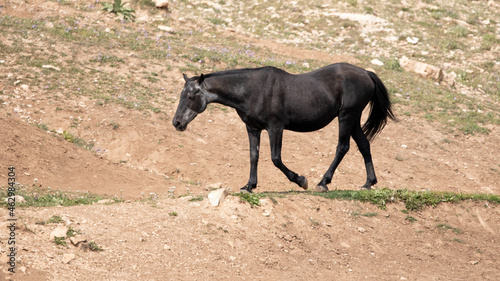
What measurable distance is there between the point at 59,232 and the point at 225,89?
12.3ft

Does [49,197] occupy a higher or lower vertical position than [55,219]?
lower

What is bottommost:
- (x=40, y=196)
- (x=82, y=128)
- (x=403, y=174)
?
(x=403, y=174)

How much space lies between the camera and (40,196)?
9.99m

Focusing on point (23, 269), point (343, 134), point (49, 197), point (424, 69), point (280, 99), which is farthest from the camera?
point (424, 69)

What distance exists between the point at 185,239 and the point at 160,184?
4.25 m

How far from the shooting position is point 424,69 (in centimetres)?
2041

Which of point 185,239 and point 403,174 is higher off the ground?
point 185,239

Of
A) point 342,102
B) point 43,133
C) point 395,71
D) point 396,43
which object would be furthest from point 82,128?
point 396,43

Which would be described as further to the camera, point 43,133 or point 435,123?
point 435,123

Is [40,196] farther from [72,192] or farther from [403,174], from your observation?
[403,174]

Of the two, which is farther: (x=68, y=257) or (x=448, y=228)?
(x=448, y=228)

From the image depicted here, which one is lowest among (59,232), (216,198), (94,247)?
(216,198)

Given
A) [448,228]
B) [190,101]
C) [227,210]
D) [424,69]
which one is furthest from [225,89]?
[424,69]

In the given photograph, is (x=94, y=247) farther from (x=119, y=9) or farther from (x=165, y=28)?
(x=119, y=9)
